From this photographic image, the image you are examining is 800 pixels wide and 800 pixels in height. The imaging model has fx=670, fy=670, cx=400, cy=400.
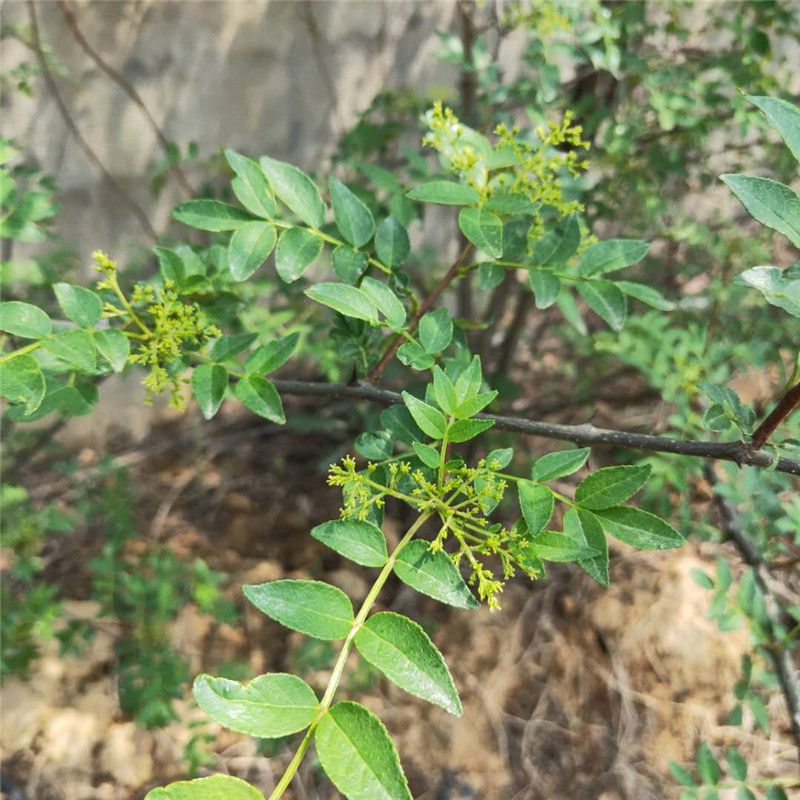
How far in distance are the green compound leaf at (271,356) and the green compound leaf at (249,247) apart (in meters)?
0.10

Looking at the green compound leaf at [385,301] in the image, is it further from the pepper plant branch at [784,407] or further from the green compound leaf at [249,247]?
the pepper plant branch at [784,407]

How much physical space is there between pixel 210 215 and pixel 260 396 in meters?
0.27

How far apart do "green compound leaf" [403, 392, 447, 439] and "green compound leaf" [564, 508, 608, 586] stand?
202 mm

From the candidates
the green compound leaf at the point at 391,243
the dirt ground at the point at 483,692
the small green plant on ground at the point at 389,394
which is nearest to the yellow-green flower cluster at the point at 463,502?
the small green plant on ground at the point at 389,394

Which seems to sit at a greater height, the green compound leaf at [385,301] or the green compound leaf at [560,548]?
the green compound leaf at [385,301]

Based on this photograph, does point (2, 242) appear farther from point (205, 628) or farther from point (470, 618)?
point (470, 618)

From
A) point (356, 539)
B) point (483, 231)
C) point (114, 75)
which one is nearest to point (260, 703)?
point (356, 539)

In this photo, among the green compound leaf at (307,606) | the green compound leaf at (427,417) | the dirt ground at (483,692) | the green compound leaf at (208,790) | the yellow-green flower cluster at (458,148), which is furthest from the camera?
the dirt ground at (483,692)

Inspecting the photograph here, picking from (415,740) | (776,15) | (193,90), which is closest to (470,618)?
(415,740)

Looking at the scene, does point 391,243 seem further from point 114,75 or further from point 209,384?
point 114,75

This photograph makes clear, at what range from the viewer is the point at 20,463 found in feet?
7.59

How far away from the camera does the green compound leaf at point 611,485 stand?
2.62 feet

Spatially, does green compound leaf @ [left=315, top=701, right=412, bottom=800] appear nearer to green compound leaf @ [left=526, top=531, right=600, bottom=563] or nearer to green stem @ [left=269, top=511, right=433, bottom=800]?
green stem @ [left=269, top=511, right=433, bottom=800]

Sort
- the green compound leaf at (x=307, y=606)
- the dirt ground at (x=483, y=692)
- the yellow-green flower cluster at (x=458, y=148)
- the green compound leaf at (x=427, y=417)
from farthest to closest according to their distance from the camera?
1. the dirt ground at (x=483, y=692)
2. the yellow-green flower cluster at (x=458, y=148)
3. the green compound leaf at (x=427, y=417)
4. the green compound leaf at (x=307, y=606)
